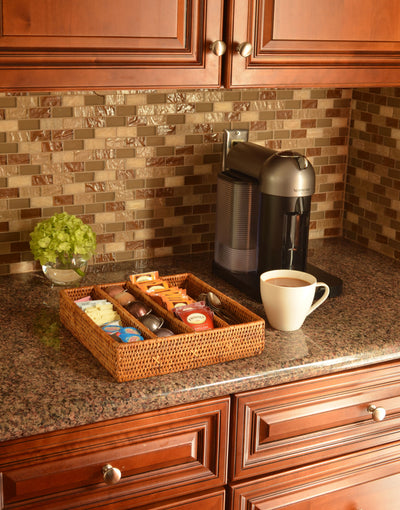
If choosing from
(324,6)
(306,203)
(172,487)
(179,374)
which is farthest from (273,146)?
(172,487)

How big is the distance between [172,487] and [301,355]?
36cm

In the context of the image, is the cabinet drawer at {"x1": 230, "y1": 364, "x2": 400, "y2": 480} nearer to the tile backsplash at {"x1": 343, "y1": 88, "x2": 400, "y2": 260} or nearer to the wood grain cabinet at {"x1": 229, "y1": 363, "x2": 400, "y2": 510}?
the wood grain cabinet at {"x1": 229, "y1": 363, "x2": 400, "y2": 510}

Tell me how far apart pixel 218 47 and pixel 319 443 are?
0.85 metres

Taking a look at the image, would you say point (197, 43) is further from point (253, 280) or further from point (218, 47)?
point (253, 280)

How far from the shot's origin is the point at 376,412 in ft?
5.11

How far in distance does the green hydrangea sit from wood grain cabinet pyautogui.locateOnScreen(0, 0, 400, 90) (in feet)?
1.33

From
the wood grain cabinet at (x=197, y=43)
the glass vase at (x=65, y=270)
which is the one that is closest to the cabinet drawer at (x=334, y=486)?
the glass vase at (x=65, y=270)

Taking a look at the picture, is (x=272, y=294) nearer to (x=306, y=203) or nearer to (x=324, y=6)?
(x=306, y=203)

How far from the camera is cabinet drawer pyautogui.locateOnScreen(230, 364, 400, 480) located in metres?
1.44

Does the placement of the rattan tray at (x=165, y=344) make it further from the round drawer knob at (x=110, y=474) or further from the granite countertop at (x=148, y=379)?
the round drawer knob at (x=110, y=474)

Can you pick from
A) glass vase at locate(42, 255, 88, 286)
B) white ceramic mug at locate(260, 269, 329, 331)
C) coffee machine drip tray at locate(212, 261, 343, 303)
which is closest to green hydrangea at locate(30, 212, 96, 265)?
glass vase at locate(42, 255, 88, 286)

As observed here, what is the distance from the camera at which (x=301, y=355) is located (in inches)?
58.2

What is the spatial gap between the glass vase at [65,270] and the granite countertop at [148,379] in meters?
0.03

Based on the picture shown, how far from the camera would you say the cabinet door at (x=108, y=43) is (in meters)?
1.35
